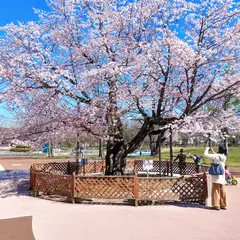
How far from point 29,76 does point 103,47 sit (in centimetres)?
278

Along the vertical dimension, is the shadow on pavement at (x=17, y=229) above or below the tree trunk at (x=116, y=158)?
below

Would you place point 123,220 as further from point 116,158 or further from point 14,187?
point 14,187

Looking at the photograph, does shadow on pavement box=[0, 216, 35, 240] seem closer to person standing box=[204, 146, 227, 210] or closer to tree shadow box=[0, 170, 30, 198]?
tree shadow box=[0, 170, 30, 198]

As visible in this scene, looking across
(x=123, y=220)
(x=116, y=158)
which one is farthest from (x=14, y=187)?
(x=123, y=220)

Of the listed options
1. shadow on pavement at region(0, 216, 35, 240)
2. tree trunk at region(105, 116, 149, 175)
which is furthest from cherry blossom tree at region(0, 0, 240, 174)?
shadow on pavement at region(0, 216, 35, 240)

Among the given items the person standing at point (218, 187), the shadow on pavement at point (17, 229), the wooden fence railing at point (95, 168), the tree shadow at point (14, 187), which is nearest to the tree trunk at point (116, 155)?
the tree shadow at point (14, 187)

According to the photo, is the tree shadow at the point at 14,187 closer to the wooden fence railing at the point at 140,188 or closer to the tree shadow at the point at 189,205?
the wooden fence railing at the point at 140,188

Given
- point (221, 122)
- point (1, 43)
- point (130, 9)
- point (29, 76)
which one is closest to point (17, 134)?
point (29, 76)

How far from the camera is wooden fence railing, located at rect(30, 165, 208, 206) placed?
9.05m

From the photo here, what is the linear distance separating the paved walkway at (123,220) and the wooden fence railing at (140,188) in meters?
0.40

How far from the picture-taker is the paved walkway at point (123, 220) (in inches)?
232

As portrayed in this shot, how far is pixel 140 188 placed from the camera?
9070 millimetres

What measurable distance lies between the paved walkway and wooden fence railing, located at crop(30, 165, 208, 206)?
15.7 inches

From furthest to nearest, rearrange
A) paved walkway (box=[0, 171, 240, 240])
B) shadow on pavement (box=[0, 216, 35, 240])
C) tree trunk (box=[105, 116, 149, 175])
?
tree trunk (box=[105, 116, 149, 175])
paved walkway (box=[0, 171, 240, 240])
shadow on pavement (box=[0, 216, 35, 240])
